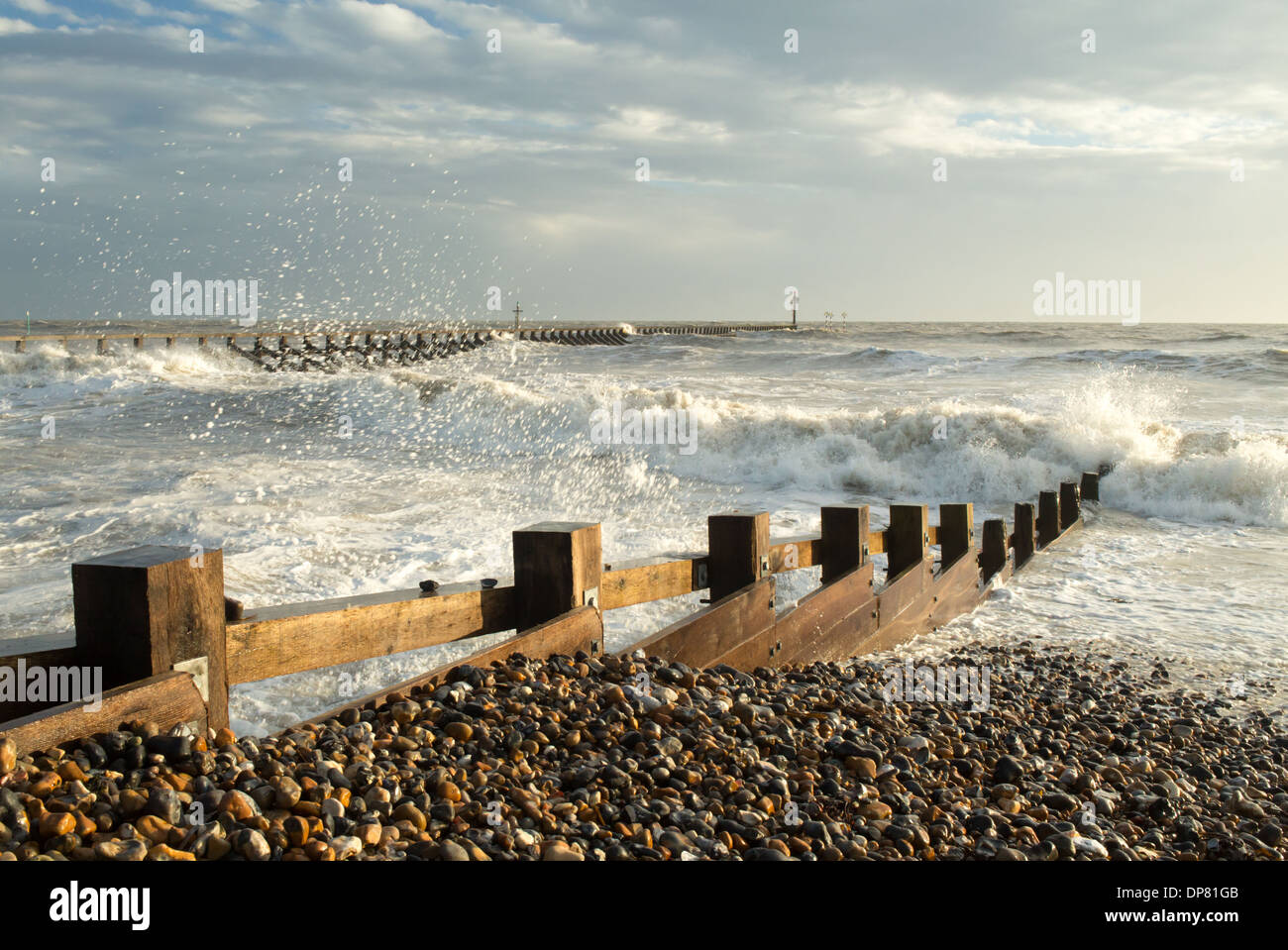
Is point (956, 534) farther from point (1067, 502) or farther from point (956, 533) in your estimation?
point (1067, 502)

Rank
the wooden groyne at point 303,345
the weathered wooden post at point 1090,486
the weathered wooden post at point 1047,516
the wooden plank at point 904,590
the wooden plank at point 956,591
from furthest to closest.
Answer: the wooden groyne at point 303,345, the weathered wooden post at point 1090,486, the weathered wooden post at point 1047,516, the wooden plank at point 956,591, the wooden plank at point 904,590

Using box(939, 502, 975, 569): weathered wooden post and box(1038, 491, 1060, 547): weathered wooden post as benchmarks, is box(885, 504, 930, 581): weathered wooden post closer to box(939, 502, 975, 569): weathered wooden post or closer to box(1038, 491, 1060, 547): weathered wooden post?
box(939, 502, 975, 569): weathered wooden post

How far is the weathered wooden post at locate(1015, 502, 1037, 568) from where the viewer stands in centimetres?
906

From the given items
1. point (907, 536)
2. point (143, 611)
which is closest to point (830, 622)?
point (907, 536)

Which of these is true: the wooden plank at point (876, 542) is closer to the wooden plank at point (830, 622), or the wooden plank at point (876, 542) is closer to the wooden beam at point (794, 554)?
the wooden plank at point (830, 622)

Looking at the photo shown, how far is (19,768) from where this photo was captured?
212 cm

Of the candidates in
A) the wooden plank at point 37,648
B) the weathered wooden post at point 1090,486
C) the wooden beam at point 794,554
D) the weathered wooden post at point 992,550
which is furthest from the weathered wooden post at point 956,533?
the weathered wooden post at point 1090,486

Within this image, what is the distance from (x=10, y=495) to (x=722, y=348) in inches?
1715

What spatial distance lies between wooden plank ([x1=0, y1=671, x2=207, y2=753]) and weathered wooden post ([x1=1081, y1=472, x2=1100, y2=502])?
41.3 feet

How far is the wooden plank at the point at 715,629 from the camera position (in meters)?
3.94

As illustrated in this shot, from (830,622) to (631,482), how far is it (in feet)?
30.5

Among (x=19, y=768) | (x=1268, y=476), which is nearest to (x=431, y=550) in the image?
(x=19, y=768)

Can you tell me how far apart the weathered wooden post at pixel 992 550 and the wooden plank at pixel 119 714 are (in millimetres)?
6979
